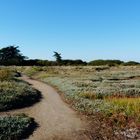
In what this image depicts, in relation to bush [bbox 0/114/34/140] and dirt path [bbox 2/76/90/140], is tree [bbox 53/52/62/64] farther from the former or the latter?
bush [bbox 0/114/34/140]

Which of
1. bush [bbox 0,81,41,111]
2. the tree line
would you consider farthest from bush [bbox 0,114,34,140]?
the tree line

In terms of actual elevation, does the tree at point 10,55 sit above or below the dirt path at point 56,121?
above

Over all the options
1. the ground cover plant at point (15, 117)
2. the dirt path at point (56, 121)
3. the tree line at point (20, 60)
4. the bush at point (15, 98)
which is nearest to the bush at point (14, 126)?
the ground cover plant at point (15, 117)

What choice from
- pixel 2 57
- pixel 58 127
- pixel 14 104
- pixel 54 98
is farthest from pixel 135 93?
pixel 2 57

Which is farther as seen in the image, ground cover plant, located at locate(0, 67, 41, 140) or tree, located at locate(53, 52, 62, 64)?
Result: tree, located at locate(53, 52, 62, 64)

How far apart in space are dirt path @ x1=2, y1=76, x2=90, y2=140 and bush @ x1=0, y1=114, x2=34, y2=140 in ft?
1.84

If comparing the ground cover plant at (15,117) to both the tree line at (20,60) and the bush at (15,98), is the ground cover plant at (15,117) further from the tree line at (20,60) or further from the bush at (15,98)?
the tree line at (20,60)

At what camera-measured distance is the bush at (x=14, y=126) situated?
1852 centimetres

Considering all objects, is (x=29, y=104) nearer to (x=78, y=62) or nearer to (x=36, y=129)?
(x=36, y=129)

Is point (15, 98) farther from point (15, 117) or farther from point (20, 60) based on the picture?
point (20, 60)

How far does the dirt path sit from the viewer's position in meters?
19.0

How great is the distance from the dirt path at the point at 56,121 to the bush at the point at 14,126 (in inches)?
22.0

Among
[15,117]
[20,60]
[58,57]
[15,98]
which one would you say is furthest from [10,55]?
[15,117]

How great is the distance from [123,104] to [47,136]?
368 inches
